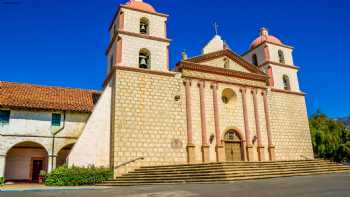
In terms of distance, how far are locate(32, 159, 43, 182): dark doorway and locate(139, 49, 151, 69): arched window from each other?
416 inches

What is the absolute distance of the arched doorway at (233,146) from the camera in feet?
66.2

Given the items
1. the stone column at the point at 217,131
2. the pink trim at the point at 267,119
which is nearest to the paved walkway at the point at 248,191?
the stone column at the point at 217,131

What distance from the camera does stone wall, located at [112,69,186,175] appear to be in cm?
1686

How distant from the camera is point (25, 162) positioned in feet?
69.1

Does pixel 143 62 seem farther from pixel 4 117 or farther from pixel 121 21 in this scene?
pixel 4 117

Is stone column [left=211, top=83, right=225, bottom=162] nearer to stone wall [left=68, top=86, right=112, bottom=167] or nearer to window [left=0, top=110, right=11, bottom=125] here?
stone wall [left=68, top=86, right=112, bottom=167]

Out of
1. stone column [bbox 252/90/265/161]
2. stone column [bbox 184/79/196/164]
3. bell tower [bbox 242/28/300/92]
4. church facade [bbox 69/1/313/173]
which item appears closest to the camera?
church facade [bbox 69/1/313/173]

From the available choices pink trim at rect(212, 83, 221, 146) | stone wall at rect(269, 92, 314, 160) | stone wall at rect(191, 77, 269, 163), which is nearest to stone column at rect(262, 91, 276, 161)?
stone wall at rect(191, 77, 269, 163)

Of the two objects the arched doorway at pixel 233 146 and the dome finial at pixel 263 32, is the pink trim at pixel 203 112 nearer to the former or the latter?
the arched doorway at pixel 233 146

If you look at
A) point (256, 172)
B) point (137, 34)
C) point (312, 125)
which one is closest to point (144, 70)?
point (137, 34)

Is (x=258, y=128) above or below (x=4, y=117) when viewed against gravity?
below

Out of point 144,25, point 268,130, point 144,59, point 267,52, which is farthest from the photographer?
point 267,52

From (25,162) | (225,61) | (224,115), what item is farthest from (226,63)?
(25,162)

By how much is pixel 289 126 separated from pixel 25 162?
65.2ft
